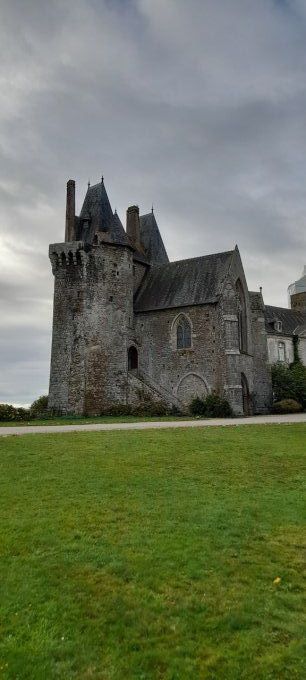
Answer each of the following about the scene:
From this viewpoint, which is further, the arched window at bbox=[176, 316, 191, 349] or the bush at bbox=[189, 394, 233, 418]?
the arched window at bbox=[176, 316, 191, 349]

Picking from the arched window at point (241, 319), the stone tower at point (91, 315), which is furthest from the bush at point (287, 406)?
the stone tower at point (91, 315)

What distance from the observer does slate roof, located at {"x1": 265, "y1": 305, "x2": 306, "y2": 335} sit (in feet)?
153

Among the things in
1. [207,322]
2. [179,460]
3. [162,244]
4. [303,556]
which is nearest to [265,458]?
[179,460]

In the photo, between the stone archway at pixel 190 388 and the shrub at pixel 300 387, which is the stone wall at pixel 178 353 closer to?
the stone archway at pixel 190 388

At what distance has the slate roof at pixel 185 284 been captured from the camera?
107 ft

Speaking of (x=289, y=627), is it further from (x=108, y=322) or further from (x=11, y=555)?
(x=108, y=322)

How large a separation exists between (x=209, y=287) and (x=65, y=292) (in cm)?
994

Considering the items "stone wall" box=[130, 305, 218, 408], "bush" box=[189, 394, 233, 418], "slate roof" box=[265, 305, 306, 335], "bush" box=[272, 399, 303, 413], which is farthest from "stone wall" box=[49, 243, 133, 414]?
"slate roof" box=[265, 305, 306, 335]

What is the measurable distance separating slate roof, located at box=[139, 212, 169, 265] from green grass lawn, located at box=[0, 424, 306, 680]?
3029 centimetres

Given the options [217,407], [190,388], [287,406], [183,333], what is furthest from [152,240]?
[287,406]

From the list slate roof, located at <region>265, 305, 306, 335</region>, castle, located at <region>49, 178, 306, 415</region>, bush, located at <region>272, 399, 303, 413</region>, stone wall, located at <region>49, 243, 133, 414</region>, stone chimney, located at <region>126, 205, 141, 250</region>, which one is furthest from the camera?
slate roof, located at <region>265, 305, 306, 335</region>

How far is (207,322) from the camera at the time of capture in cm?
3198

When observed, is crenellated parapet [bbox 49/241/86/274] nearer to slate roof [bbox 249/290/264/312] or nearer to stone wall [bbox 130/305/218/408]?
stone wall [bbox 130/305/218/408]

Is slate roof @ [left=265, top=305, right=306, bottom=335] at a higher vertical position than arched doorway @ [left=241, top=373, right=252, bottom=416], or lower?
higher
